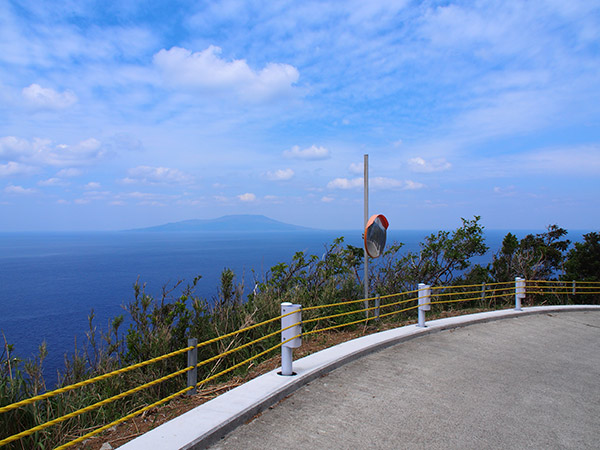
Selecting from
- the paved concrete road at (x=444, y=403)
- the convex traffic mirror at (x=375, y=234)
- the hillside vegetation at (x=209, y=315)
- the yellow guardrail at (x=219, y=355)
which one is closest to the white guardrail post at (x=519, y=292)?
the yellow guardrail at (x=219, y=355)

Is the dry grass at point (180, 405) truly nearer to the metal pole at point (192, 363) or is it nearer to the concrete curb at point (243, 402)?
the metal pole at point (192, 363)

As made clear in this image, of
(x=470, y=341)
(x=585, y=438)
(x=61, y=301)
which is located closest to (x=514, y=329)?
(x=470, y=341)

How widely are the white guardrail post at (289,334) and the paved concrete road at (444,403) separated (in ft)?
1.26

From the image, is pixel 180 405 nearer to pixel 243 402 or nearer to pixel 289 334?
pixel 243 402

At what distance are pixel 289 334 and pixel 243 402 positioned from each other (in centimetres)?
116

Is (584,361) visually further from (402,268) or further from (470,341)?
(402,268)

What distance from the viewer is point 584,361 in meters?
6.96

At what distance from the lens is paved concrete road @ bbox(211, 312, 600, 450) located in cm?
388

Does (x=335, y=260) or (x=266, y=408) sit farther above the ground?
(x=335, y=260)

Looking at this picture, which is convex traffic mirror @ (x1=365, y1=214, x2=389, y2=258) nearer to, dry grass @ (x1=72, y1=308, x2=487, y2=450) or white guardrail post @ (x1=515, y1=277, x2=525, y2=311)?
dry grass @ (x1=72, y1=308, x2=487, y2=450)

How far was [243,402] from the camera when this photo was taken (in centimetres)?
445

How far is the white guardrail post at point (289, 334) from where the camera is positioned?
17.6ft

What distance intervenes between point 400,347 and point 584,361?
299 cm

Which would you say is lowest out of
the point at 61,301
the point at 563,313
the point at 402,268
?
the point at 61,301
